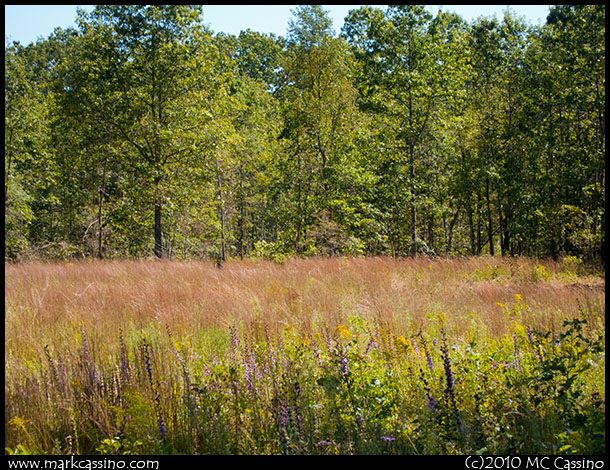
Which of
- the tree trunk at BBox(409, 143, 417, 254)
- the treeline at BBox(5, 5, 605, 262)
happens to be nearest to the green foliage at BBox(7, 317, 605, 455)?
the treeline at BBox(5, 5, 605, 262)

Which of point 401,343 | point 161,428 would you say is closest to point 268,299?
point 401,343

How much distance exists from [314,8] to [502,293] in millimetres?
13051

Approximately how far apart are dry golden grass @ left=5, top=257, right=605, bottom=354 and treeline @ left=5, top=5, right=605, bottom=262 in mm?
6167

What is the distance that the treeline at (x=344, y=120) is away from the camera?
1484 centimetres

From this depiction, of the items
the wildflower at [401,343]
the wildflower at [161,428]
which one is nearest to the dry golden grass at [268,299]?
the wildflower at [401,343]

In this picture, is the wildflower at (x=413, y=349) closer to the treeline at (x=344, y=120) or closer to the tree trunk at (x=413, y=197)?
the treeline at (x=344, y=120)

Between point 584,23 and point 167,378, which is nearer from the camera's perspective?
point 167,378

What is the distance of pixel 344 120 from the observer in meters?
16.7

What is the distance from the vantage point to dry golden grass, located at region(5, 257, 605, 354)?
4.78 meters

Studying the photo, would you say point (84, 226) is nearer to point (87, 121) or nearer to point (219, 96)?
point (87, 121)

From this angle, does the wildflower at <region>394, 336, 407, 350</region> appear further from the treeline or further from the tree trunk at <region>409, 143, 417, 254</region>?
the tree trunk at <region>409, 143, 417, 254</region>

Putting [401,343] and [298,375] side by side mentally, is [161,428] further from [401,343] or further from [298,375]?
[401,343]
